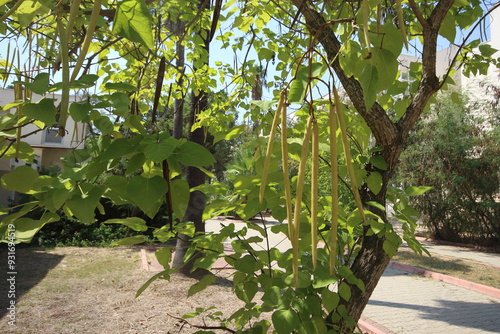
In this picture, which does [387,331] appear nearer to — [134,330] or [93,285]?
[134,330]

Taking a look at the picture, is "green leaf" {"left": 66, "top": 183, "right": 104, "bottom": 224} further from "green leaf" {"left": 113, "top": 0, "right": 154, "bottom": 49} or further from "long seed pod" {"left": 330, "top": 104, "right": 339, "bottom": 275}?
"long seed pod" {"left": 330, "top": 104, "right": 339, "bottom": 275}

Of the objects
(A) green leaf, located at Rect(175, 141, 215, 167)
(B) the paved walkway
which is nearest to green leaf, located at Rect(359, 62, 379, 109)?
(A) green leaf, located at Rect(175, 141, 215, 167)

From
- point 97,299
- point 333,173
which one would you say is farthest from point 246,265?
point 97,299

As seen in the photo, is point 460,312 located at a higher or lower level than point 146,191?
lower

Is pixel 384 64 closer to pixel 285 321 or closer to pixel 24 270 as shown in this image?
pixel 285 321

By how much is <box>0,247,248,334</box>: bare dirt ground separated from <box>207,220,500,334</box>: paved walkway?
1539 mm

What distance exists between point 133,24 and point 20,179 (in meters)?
0.68

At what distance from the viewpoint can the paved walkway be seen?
477cm

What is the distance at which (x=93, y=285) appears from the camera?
5.70 meters

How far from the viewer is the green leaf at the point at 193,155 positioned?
0.98 meters

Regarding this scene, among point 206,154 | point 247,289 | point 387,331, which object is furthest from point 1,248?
point 206,154

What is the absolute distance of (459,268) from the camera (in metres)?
8.07

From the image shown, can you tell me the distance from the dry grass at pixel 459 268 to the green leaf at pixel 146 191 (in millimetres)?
7033

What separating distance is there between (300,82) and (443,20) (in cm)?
101
